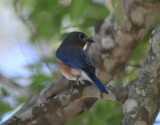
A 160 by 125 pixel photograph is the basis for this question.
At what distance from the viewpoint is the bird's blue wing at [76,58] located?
352cm

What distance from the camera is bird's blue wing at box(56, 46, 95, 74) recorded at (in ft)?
11.5

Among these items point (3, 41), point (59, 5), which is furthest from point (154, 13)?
point (3, 41)

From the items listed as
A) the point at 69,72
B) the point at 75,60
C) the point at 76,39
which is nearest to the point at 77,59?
the point at 75,60

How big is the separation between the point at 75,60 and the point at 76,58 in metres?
0.03

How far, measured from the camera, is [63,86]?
3980 mm

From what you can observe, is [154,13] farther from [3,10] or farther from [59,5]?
[3,10]

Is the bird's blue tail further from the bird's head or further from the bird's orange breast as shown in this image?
the bird's head

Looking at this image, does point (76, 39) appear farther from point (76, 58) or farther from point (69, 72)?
point (69, 72)

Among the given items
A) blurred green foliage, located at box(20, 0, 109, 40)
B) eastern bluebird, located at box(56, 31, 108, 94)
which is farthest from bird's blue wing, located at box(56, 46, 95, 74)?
blurred green foliage, located at box(20, 0, 109, 40)

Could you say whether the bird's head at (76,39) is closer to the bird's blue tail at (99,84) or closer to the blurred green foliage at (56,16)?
the blurred green foliage at (56,16)

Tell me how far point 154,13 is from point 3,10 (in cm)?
382

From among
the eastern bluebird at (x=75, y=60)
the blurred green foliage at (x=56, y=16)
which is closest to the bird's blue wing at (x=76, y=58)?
the eastern bluebird at (x=75, y=60)

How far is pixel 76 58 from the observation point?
12.5 feet

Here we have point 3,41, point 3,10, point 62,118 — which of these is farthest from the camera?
point 3,41
